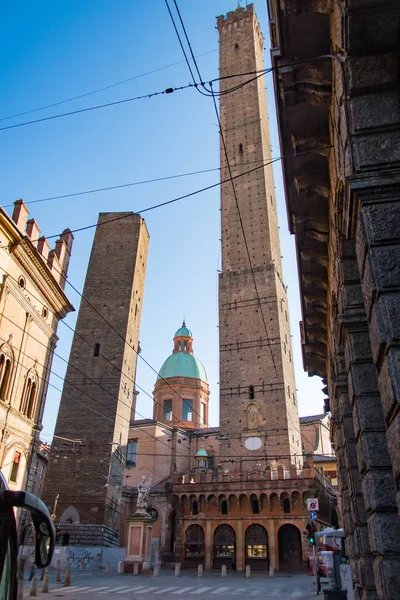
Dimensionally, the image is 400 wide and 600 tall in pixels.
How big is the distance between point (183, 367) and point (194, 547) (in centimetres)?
2396

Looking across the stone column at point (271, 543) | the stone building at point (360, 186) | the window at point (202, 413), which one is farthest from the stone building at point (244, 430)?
the stone building at point (360, 186)

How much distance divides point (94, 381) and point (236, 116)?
1032 inches

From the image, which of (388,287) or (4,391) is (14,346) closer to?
(4,391)

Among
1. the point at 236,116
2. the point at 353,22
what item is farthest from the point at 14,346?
the point at 236,116

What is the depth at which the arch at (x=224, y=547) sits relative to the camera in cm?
2868

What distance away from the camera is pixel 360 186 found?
12.9ft

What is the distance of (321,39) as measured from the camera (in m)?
5.07

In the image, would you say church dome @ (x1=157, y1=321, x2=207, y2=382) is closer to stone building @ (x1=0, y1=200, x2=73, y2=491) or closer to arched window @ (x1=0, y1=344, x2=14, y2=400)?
stone building @ (x1=0, y1=200, x2=73, y2=491)

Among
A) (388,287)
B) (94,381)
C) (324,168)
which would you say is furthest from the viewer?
(94,381)

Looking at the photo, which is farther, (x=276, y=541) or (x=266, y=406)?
(x=266, y=406)

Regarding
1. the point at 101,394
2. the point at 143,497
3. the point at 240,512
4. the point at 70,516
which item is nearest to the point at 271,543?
the point at 240,512

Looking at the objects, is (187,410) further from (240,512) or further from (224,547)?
(224,547)

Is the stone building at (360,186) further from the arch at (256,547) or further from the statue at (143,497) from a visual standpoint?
the arch at (256,547)

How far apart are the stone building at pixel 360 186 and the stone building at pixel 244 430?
1422cm
